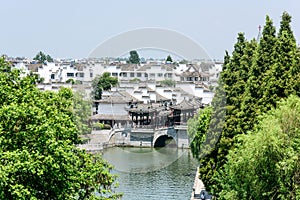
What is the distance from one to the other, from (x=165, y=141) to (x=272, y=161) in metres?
20.6

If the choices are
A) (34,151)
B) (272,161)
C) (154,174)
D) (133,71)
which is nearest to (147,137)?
(154,174)

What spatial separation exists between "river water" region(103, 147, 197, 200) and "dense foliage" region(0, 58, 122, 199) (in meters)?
8.14

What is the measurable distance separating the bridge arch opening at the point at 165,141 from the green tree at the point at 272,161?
62.3 feet

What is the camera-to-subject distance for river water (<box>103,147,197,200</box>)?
17.4 meters

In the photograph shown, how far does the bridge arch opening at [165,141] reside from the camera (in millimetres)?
28744

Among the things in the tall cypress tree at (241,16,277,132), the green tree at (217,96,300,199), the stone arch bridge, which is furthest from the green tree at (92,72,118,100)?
the green tree at (217,96,300,199)

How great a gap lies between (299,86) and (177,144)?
18018 millimetres

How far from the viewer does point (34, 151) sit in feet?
25.0

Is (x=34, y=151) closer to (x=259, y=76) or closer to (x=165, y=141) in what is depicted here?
(x=259, y=76)

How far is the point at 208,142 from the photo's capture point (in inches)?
584

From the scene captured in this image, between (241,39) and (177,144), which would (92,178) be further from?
(177,144)

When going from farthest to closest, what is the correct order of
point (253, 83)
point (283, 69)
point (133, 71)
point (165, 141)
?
point (133, 71) < point (165, 141) < point (253, 83) < point (283, 69)

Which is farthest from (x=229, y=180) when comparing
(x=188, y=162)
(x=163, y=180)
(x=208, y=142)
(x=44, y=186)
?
(x=188, y=162)

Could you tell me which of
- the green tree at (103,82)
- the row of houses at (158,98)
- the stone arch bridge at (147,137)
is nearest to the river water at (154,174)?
the stone arch bridge at (147,137)
